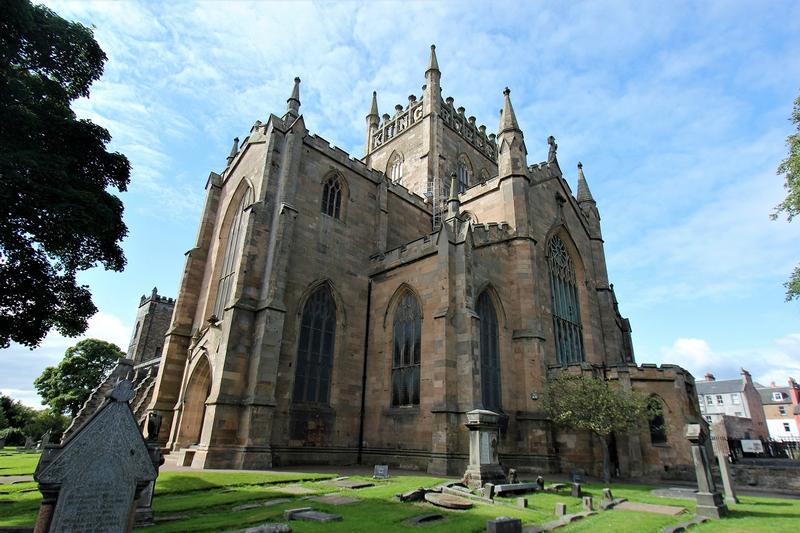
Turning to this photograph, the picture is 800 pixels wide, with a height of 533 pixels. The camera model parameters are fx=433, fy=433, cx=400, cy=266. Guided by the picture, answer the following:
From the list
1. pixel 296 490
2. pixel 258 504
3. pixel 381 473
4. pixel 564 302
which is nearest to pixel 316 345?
pixel 381 473

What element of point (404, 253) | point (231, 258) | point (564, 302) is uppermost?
point (404, 253)

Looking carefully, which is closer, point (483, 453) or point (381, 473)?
point (483, 453)

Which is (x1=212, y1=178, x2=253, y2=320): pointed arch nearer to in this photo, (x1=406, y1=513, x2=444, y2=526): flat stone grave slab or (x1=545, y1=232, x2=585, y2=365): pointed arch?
(x1=406, y1=513, x2=444, y2=526): flat stone grave slab

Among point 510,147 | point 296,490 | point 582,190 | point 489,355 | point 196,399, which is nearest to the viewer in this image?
point 296,490

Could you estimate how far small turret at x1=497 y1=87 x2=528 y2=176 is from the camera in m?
24.3

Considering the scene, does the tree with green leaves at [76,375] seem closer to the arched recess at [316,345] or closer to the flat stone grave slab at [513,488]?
the arched recess at [316,345]

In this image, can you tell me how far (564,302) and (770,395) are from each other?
55326 millimetres

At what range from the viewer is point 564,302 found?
25.2 metres

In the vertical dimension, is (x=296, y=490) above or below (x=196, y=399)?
below

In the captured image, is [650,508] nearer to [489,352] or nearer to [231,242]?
[489,352]

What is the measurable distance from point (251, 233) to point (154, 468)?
13673 millimetres

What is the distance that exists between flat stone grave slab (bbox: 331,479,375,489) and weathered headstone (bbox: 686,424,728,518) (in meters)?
8.27

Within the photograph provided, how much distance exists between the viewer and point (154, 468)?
18.3ft

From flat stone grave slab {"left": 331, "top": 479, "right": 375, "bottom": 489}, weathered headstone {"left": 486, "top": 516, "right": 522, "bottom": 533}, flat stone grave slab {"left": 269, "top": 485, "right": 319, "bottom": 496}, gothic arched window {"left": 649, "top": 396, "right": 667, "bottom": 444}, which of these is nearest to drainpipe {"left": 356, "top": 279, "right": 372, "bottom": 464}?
flat stone grave slab {"left": 331, "top": 479, "right": 375, "bottom": 489}
